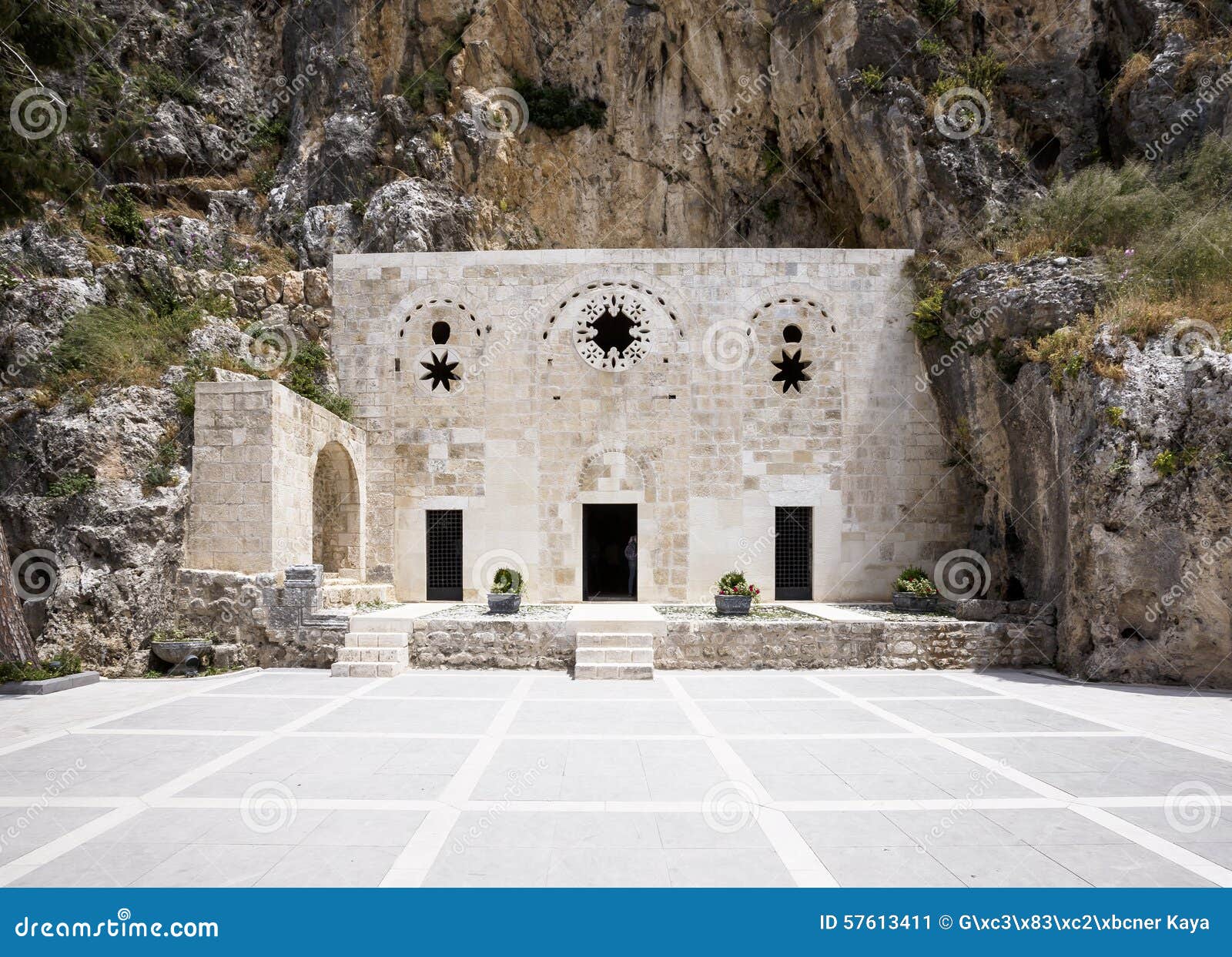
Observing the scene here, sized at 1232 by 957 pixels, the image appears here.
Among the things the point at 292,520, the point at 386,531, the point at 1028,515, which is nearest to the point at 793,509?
the point at 1028,515

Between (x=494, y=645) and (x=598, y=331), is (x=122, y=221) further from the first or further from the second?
(x=494, y=645)

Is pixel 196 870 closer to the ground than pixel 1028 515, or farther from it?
closer to the ground

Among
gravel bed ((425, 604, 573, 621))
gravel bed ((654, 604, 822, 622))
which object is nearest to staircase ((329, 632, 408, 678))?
gravel bed ((425, 604, 573, 621))

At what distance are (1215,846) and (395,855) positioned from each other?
18.5 ft

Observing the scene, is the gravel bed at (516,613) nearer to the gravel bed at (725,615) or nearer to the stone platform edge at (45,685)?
the gravel bed at (725,615)

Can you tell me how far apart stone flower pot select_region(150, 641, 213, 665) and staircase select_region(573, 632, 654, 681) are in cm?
629

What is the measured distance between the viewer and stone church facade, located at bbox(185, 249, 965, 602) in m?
15.0

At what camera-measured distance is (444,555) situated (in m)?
15.2

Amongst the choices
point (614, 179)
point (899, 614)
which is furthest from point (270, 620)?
point (614, 179)

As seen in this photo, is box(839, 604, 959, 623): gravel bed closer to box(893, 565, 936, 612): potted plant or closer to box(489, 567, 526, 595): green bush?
box(893, 565, 936, 612): potted plant

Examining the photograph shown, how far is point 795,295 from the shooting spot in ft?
50.3

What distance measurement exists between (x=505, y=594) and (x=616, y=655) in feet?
9.21

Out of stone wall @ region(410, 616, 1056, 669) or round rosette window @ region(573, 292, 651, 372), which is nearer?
stone wall @ region(410, 616, 1056, 669)
